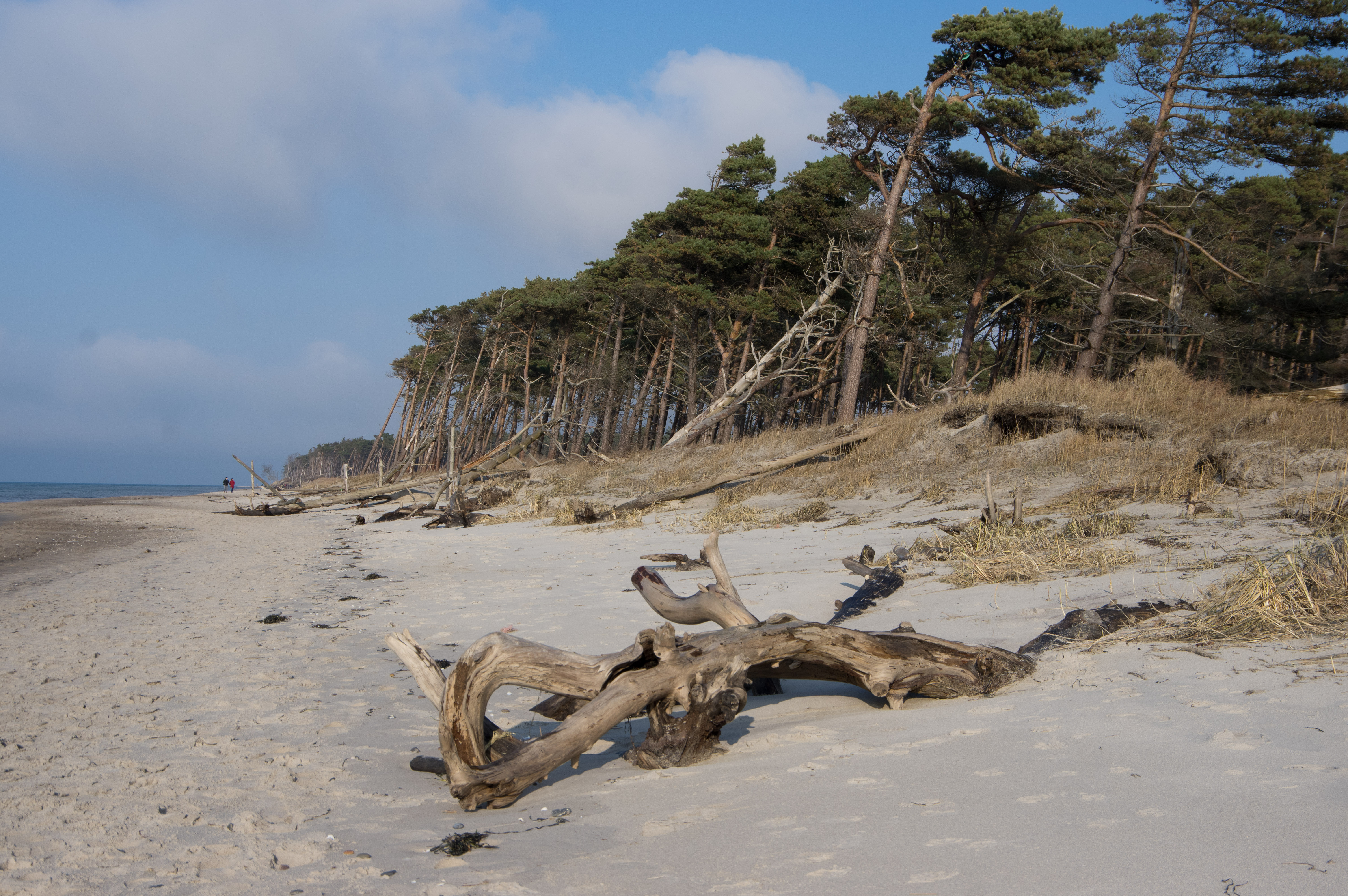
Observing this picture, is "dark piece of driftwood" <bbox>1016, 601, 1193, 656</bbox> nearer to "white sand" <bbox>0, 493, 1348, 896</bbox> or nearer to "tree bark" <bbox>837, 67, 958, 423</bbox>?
"white sand" <bbox>0, 493, 1348, 896</bbox>

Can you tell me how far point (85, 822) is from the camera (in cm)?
255

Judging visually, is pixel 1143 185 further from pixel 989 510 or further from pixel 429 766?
pixel 429 766

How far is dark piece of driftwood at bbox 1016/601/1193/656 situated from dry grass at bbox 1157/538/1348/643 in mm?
204

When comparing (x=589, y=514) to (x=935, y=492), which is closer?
(x=935, y=492)

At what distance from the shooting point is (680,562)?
772 cm

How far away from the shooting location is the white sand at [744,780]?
1.93 meters

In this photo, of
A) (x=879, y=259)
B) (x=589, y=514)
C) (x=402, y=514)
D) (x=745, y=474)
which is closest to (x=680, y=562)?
(x=589, y=514)

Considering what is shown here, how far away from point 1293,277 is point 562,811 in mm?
23751

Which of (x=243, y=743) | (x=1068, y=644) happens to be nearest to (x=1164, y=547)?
(x=1068, y=644)

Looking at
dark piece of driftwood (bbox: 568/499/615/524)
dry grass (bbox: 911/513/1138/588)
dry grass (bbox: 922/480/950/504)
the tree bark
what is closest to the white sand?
dry grass (bbox: 911/513/1138/588)

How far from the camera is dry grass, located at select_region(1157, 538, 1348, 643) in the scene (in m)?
3.47

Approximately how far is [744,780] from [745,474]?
11.2 m

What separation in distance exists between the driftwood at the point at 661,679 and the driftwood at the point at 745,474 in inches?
373

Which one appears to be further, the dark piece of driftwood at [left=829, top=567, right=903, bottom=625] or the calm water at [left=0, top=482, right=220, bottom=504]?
the calm water at [left=0, top=482, right=220, bottom=504]
